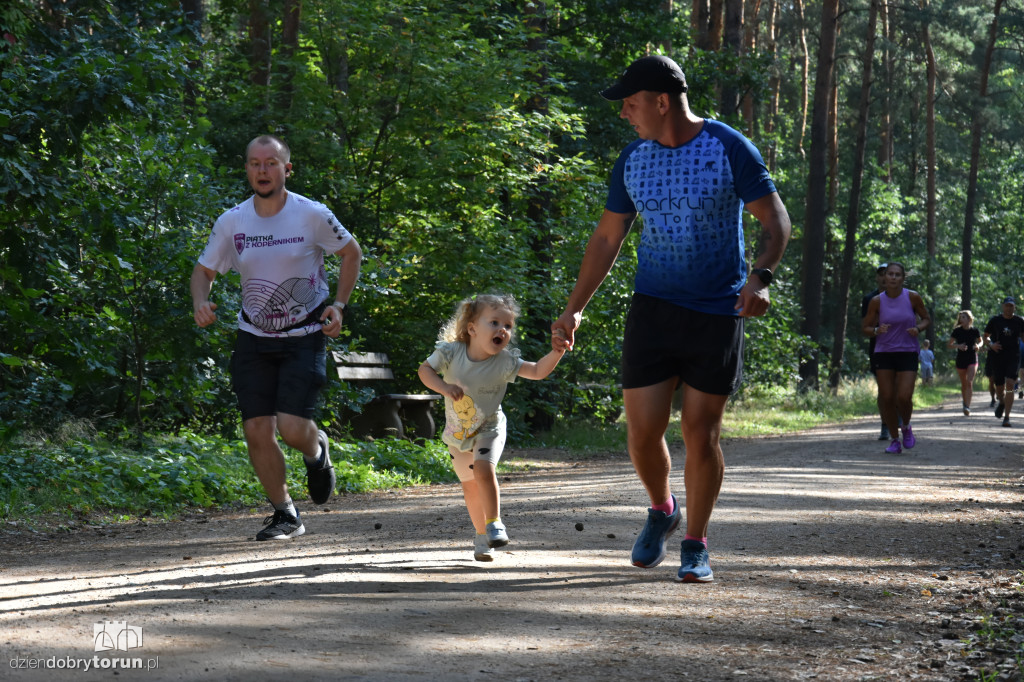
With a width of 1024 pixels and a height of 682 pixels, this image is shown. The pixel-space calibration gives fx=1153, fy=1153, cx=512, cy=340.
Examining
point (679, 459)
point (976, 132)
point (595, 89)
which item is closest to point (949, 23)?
point (976, 132)

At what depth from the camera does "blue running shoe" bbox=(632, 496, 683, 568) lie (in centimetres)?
575

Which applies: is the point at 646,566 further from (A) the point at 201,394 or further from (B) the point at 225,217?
(A) the point at 201,394

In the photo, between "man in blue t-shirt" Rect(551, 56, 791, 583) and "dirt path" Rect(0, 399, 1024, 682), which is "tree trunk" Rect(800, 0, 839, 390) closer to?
"dirt path" Rect(0, 399, 1024, 682)

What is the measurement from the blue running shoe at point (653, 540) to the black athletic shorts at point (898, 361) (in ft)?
27.6

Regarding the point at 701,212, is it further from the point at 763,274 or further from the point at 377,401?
the point at 377,401

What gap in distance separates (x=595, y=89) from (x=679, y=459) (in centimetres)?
1056

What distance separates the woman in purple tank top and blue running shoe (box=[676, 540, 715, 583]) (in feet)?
28.2

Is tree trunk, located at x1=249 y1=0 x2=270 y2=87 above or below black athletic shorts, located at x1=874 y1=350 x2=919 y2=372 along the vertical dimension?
above

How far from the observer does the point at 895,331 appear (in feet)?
44.1

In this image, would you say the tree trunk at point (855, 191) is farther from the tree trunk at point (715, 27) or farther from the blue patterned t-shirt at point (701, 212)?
the blue patterned t-shirt at point (701, 212)

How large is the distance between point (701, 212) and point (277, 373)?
2780 millimetres

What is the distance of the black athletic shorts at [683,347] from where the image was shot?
5.35 m

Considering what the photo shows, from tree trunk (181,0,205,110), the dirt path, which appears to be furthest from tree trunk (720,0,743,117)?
the dirt path

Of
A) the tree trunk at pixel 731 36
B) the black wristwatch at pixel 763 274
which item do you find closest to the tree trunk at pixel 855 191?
the tree trunk at pixel 731 36
